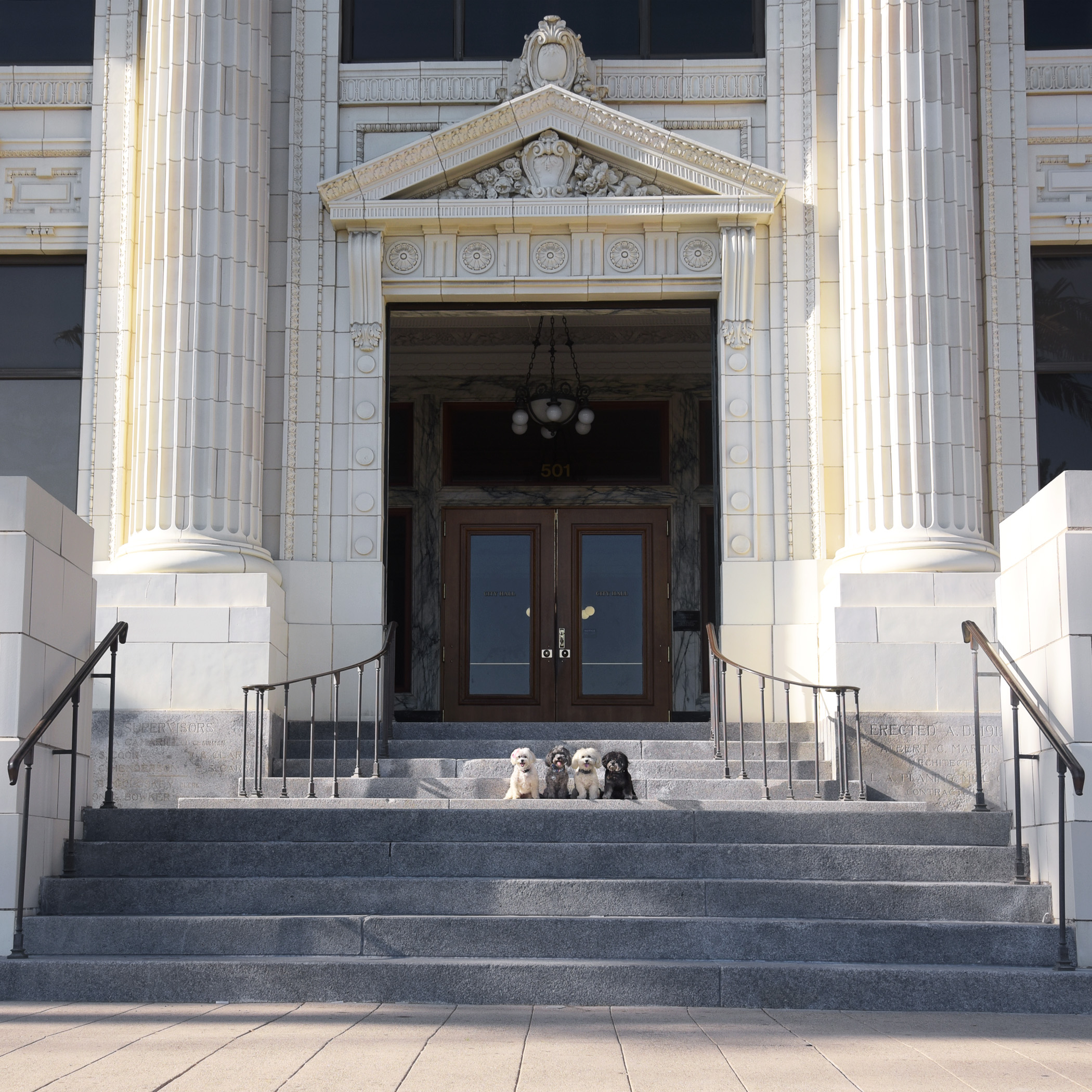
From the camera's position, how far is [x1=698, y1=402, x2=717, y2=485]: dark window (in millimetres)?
17328

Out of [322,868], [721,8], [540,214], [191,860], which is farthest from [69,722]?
[721,8]

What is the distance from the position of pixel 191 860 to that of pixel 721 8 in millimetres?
9376

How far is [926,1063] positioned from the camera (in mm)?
5270

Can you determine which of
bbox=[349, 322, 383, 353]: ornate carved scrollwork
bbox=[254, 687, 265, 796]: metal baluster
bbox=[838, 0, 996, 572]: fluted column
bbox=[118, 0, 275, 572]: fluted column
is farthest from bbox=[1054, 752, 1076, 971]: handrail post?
bbox=[349, 322, 383, 353]: ornate carved scrollwork

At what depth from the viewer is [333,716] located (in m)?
11.0

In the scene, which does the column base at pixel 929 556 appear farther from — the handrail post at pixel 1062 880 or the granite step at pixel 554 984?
the granite step at pixel 554 984

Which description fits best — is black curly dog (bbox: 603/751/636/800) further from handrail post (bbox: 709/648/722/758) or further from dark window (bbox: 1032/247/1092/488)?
dark window (bbox: 1032/247/1092/488)

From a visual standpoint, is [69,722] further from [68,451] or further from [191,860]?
[68,451]

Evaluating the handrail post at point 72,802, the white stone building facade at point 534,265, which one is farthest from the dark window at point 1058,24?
the handrail post at point 72,802

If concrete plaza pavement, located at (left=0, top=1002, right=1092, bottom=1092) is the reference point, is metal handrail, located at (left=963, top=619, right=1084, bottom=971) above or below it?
above

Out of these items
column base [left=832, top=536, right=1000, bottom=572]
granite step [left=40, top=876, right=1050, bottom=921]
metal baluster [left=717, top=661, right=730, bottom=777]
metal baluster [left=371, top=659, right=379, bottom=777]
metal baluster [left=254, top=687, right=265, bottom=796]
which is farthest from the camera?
column base [left=832, top=536, right=1000, bottom=572]

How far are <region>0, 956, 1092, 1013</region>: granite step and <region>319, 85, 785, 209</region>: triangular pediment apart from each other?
782cm

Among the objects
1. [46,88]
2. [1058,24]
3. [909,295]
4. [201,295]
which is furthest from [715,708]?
[46,88]

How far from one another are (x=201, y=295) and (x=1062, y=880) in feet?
27.3
